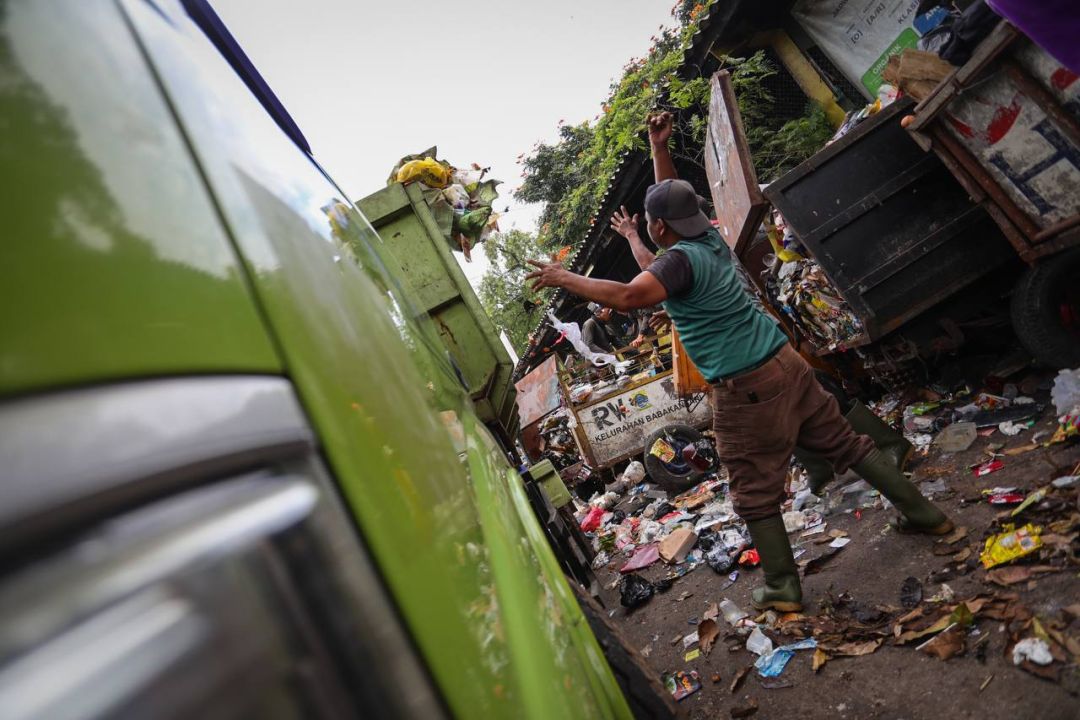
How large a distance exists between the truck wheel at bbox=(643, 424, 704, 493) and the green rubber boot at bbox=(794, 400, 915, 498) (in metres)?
1.86

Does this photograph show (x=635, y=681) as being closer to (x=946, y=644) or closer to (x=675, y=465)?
(x=946, y=644)

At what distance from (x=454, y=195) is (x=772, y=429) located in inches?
104

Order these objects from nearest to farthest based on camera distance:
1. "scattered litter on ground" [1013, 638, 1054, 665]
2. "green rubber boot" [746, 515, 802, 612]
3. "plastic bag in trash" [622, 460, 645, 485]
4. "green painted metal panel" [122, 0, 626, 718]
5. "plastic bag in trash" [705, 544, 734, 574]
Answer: "green painted metal panel" [122, 0, 626, 718], "scattered litter on ground" [1013, 638, 1054, 665], "green rubber boot" [746, 515, 802, 612], "plastic bag in trash" [705, 544, 734, 574], "plastic bag in trash" [622, 460, 645, 485]

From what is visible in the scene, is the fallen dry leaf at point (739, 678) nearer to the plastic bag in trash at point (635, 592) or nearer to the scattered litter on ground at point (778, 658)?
the scattered litter on ground at point (778, 658)

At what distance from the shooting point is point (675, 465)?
5527mm

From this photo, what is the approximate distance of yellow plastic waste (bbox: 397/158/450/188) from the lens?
11.9ft

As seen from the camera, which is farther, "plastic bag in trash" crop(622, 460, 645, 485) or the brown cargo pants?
"plastic bag in trash" crop(622, 460, 645, 485)

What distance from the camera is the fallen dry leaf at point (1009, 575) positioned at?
201cm

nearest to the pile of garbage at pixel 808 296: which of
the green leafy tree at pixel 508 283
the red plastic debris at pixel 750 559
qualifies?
the red plastic debris at pixel 750 559

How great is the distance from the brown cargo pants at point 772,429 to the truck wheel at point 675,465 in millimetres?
2866

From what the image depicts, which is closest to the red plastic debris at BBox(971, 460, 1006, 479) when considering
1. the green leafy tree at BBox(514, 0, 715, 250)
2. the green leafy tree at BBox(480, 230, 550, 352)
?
the green leafy tree at BBox(514, 0, 715, 250)

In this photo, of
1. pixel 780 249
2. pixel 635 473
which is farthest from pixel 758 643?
pixel 635 473

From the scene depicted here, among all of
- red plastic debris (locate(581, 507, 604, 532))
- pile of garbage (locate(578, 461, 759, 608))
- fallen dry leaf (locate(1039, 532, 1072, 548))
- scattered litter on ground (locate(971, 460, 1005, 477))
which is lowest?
scattered litter on ground (locate(971, 460, 1005, 477))

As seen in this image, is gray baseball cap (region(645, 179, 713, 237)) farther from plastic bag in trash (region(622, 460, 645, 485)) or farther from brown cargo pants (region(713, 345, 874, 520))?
plastic bag in trash (region(622, 460, 645, 485))
